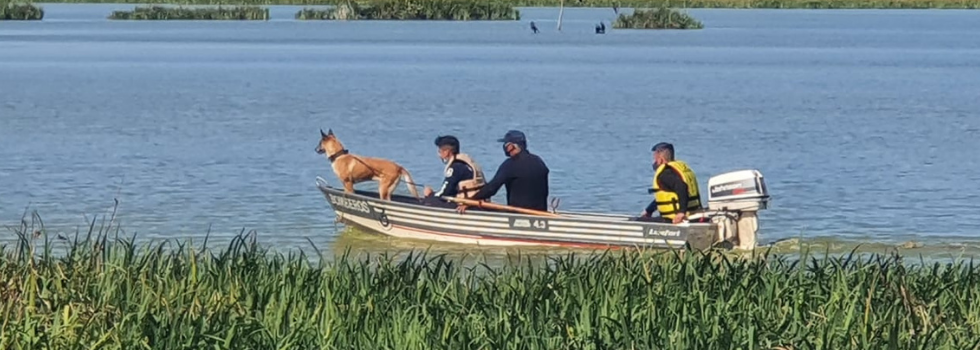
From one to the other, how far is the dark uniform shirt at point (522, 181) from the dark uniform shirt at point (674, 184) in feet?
3.72

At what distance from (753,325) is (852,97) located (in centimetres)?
3209

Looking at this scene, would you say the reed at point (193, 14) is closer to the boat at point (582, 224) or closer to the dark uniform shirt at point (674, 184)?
the boat at point (582, 224)

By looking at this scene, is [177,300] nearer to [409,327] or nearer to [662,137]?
[409,327]

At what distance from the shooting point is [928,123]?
1244 inches

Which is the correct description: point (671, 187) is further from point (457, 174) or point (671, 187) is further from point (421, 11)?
point (421, 11)

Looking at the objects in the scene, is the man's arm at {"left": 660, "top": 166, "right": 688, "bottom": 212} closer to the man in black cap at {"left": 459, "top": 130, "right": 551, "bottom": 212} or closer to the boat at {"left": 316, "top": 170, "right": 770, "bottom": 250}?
the boat at {"left": 316, "top": 170, "right": 770, "bottom": 250}

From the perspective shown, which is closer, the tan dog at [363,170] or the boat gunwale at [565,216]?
the boat gunwale at [565,216]

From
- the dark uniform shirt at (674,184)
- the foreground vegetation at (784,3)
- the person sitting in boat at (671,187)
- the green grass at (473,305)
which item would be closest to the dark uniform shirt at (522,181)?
the person sitting in boat at (671,187)

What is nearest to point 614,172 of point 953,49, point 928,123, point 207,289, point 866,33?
point 928,123

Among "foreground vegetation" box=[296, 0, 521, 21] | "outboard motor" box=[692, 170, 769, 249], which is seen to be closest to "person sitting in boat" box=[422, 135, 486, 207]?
"outboard motor" box=[692, 170, 769, 249]

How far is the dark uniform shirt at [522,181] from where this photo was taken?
583 inches

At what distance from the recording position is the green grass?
7.68 m

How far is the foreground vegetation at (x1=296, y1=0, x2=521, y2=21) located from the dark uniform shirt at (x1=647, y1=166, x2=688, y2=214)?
7688 cm

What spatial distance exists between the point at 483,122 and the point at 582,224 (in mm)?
17041
